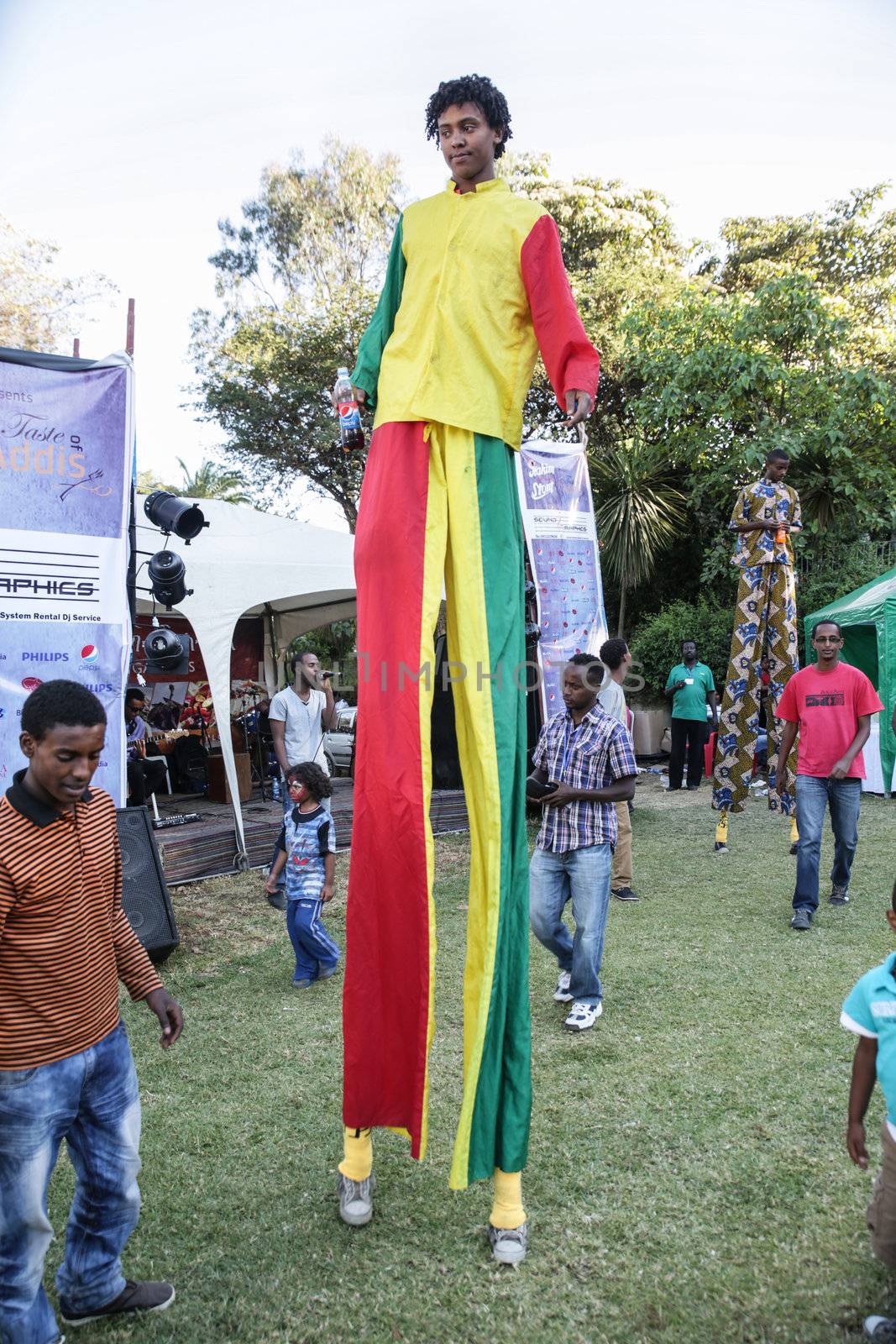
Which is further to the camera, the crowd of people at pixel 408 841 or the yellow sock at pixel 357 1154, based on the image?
the yellow sock at pixel 357 1154

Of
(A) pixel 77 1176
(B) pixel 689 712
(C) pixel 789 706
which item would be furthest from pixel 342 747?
(A) pixel 77 1176

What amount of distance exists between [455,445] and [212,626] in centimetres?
637

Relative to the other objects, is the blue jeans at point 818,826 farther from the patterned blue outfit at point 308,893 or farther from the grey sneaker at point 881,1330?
the grey sneaker at point 881,1330

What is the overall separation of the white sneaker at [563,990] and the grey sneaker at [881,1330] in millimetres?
2455

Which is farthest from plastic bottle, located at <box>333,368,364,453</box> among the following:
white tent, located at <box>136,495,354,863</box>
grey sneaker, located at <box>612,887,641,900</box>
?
white tent, located at <box>136,495,354,863</box>

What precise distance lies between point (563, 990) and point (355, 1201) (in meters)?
2.13

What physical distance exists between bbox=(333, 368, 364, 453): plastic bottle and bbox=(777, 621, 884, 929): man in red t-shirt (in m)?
4.06

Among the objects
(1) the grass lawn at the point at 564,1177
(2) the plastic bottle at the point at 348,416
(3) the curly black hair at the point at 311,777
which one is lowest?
Result: (1) the grass lawn at the point at 564,1177

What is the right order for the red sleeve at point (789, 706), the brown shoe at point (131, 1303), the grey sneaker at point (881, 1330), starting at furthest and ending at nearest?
the red sleeve at point (789, 706), the brown shoe at point (131, 1303), the grey sneaker at point (881, 1330)

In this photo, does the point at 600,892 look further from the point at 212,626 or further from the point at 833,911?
the point at 212,626

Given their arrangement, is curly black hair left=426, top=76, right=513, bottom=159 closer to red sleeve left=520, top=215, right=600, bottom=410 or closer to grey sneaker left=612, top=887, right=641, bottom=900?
red sleeve left=520, top=215, right=600, bottom=410

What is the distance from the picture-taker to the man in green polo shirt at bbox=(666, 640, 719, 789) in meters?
Answer: 11.9

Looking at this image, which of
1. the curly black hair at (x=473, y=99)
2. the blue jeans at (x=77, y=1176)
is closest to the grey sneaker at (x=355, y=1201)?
the blue jeans at (x=77, y=1176)

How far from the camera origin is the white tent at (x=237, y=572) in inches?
335
